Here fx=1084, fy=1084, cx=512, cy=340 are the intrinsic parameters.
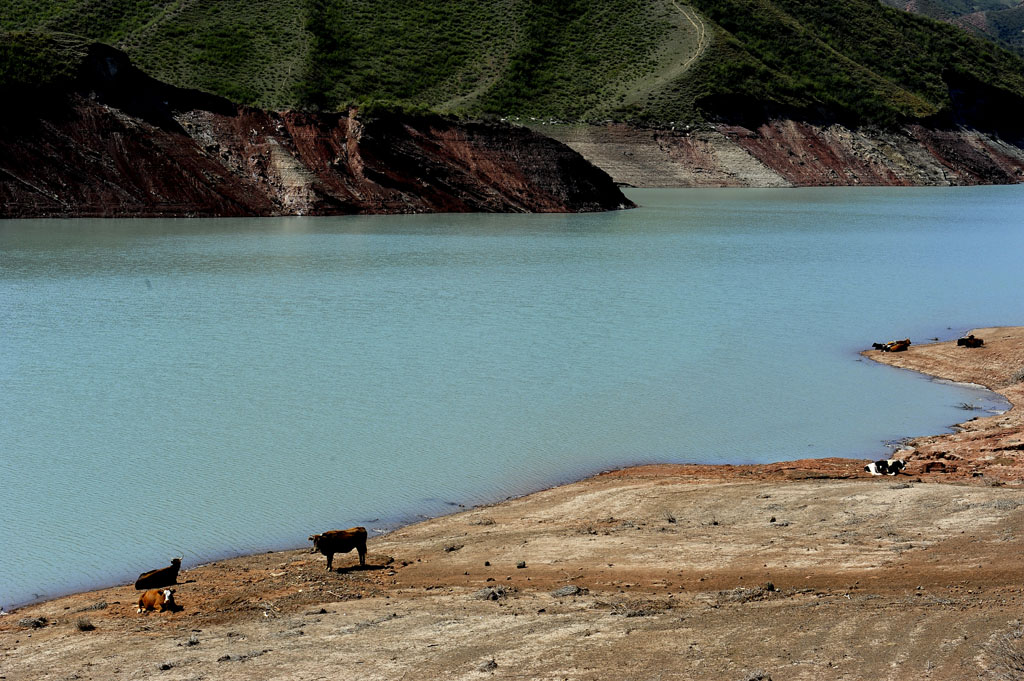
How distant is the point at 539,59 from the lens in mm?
117438

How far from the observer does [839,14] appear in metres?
144

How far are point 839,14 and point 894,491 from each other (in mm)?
143321

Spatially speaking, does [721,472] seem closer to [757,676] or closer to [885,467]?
[885,467]

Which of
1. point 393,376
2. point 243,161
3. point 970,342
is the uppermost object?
point 243,161

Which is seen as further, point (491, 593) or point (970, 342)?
point (970, 342)

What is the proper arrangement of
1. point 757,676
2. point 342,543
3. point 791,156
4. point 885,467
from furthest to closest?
point 791,156
point 885,467
point 342,543
point 757,676

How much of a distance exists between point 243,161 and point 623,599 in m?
56.8

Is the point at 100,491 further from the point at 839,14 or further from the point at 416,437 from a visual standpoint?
the point at 839,14

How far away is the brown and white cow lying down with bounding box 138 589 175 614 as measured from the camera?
10.5m

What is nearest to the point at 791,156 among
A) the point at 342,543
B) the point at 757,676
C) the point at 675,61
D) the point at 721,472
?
the point at 675,61

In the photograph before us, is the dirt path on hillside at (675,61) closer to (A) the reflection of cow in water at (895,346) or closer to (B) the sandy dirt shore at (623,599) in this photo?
(A) the reflection of cow in water at (895,346)

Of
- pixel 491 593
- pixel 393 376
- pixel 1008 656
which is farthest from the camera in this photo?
pixel 393 376

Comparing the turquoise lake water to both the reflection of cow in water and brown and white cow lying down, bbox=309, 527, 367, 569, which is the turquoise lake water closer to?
the reflection of cow in water

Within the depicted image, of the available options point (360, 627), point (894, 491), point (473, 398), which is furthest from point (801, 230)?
point (360, 627)
